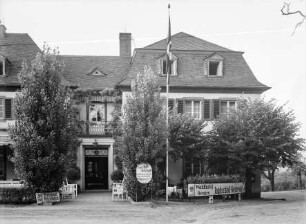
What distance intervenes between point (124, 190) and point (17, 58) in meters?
12.0

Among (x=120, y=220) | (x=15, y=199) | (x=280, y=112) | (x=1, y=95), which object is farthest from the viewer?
(x=1, y=95)

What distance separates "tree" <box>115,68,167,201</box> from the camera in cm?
2111

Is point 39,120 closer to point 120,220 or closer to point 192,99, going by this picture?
point 120,220

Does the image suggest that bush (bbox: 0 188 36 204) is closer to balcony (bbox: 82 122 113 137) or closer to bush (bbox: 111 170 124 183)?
bush (bbox: 111 170 124 183)

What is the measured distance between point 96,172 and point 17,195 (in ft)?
29.2

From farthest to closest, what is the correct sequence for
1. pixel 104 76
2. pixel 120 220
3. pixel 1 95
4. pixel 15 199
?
pixel 104 76 → pixel 1 95 → pixel 15 199 → pixel 120 220

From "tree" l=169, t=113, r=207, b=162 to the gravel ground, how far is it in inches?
124

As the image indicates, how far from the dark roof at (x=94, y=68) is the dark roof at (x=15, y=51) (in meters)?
2.40

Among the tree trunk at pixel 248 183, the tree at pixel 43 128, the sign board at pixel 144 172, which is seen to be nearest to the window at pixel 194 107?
the tree trunk at pixel 248 183

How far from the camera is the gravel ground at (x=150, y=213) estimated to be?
15.8 m

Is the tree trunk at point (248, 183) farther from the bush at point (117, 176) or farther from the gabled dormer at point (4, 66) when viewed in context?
the gabled dormer at point (4, 66)

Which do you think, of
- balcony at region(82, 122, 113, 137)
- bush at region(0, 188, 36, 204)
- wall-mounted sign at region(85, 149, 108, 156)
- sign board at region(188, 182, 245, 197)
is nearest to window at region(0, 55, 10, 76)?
balcony at region(82, 122, 113, 137)

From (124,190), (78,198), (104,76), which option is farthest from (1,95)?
(124,190)

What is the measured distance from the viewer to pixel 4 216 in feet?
54.4
